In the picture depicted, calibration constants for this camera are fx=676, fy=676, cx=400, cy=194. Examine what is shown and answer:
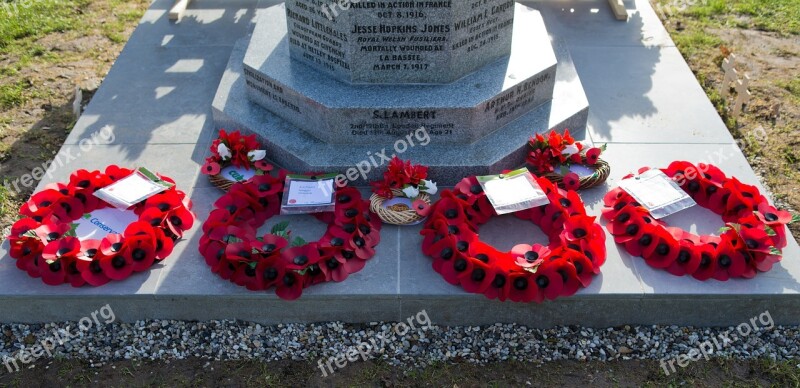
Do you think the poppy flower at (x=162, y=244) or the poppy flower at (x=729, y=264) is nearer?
the poppy flower at (x=729, y=264)

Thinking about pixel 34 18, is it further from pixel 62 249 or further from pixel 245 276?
pixel 245 276

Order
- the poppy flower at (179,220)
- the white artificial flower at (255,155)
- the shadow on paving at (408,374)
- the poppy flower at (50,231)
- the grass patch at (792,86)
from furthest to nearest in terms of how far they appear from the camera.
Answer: the grass patch at (792,86) → the white artificial flower at (255,155) → the poppy flower at (179,220) → the poppy flower at (50,231) → the shadow on paving at (408,374)

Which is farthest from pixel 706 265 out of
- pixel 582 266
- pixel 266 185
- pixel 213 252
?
pixel 213 252

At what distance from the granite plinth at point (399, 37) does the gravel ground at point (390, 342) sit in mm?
2409

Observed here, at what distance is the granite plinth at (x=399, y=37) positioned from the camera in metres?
5.98

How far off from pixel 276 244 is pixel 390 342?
119 cm

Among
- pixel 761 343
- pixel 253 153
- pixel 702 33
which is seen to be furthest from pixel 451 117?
pixel 702 33

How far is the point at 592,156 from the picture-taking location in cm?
624

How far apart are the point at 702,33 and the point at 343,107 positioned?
18.4 ft

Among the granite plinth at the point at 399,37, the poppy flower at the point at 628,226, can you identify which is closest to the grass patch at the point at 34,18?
the granite plinth at the point at 399,37

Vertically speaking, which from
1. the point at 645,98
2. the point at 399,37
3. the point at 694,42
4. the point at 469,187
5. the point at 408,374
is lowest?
the point at 408,374

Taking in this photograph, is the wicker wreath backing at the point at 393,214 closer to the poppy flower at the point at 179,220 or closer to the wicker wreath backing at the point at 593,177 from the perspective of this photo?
the wicker wreath backing at the point at 593,177

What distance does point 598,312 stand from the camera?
17.5ft

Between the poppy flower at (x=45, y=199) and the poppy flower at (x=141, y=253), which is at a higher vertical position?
the poppy flower at (x=45, y=199)
